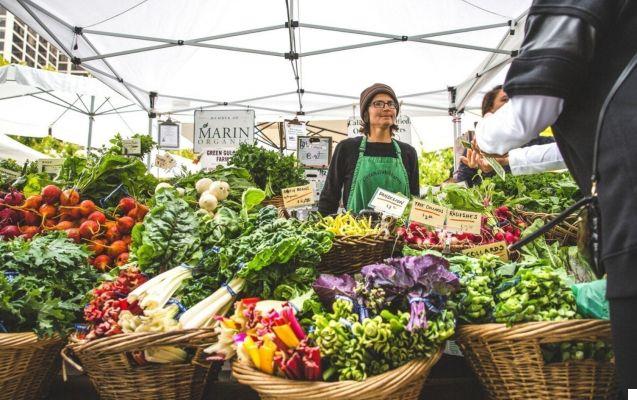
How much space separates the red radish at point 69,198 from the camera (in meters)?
2.64

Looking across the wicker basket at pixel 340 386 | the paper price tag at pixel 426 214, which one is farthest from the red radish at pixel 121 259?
the paper price tag at pixel 426 214

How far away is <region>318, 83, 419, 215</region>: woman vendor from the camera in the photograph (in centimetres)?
335

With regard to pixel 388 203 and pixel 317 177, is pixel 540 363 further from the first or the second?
pixel 317 177

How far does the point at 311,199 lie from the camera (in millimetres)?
2678

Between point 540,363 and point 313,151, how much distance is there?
14.3ft

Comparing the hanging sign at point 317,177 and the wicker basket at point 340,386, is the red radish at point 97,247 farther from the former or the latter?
the hanging sign at point 317,177

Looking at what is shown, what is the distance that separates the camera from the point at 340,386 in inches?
48.4

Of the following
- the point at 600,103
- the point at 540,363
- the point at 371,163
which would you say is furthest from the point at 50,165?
the point at 600,103

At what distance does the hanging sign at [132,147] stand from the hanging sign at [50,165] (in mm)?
511

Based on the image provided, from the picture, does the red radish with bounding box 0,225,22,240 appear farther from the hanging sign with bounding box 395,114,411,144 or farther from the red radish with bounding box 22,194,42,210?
the hanging sign with bounding box 395,114,411,144

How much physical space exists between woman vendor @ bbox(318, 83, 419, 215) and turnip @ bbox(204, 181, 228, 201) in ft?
2.64

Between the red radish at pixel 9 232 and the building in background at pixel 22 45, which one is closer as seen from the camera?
the red radish at pixel 9 232

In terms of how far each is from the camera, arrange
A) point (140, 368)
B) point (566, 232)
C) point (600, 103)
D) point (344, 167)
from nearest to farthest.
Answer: point (600, 103), point (140, 368), point (566, 232), point (344, 167)

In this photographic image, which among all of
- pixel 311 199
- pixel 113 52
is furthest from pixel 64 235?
pixel 113 52
